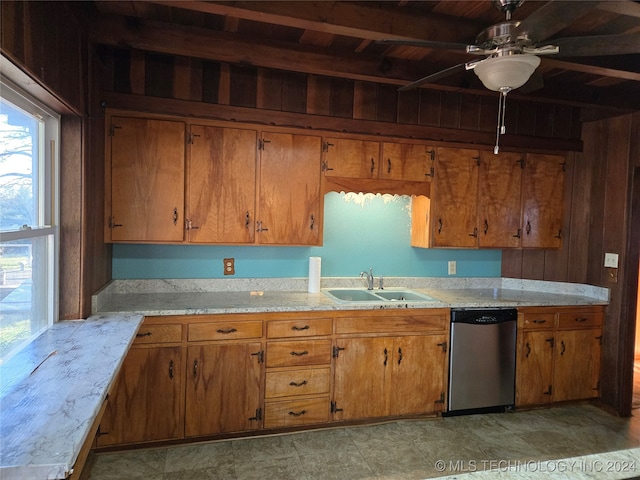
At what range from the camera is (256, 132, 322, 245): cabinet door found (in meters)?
3.01

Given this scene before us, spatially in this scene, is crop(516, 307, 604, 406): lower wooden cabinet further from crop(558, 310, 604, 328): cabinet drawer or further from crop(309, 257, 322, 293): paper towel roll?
crop(309, 257, 322, 293): paper towel roll

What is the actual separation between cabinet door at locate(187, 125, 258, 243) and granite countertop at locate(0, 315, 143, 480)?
1.02 m

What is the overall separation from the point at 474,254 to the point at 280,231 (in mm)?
1924

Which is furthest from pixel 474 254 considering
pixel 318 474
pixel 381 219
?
pixel 318 474

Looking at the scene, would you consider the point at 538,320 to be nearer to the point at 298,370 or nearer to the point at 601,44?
the point at 298,370

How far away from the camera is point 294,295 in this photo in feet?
10.4

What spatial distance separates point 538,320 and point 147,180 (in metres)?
3.17

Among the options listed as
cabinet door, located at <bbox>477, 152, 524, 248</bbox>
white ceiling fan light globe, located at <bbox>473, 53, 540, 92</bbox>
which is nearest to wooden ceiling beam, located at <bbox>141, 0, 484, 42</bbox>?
white ceiling fan light globe, located at <bbox>473, 53, 540, 92</bbox>

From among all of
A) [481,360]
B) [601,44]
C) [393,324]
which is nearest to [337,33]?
[601,44]

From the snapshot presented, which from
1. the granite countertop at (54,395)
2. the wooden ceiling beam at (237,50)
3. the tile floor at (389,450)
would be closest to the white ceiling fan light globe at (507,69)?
the wooden ceiling beam at (237,50)

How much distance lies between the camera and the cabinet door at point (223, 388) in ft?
8.73

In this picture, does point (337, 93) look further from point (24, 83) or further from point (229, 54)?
point (24, 83)

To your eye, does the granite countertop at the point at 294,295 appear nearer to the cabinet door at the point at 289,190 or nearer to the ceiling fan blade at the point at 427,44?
the cabinet door at the point at 289,190

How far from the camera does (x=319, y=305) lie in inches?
113
